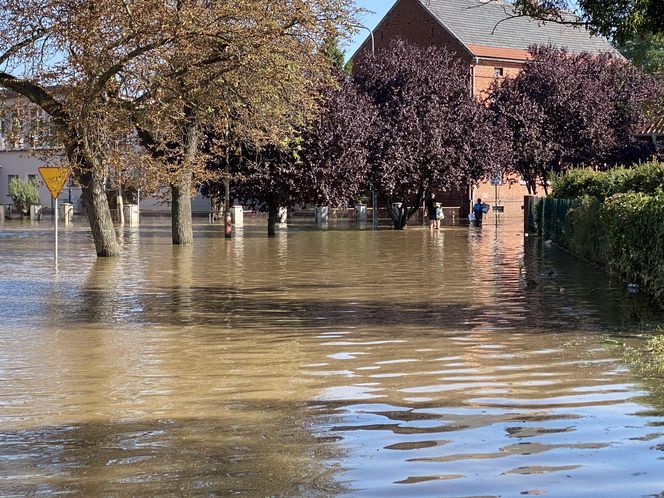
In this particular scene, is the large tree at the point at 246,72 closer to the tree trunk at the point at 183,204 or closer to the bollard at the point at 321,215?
the tree trunk at the point at 183,204

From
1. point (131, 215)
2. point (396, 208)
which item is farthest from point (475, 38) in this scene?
point (131, 215)

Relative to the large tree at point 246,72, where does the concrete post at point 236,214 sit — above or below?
below

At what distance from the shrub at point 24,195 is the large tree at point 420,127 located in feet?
86.7

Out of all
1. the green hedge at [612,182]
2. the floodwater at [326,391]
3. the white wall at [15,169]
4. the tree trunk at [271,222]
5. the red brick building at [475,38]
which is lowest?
the floodwater at [326,391]

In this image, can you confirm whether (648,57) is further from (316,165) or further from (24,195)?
(24,195)

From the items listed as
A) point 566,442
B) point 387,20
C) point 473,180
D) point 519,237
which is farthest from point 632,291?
point 387,20

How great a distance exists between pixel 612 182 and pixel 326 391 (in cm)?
2130

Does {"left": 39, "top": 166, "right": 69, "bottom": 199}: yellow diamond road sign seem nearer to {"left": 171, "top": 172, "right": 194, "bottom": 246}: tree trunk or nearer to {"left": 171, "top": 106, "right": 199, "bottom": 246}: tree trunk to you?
{"left": 171, "top": 106, "right": 199, "bottom": 246}: tree trunk

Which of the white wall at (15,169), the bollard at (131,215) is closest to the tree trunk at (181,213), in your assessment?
the bollard at (131,215)

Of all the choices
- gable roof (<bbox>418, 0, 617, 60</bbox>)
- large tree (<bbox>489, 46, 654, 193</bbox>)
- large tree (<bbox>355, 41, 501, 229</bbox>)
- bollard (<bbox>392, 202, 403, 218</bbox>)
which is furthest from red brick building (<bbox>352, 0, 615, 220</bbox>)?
bollard (<bbox>392, 202, 403, 218</bbox>)

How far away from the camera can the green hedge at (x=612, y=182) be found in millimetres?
25000

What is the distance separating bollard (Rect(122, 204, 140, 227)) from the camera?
195 ft

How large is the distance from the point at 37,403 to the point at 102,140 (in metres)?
19.0

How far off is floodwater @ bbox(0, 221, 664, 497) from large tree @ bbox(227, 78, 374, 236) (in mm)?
24683
